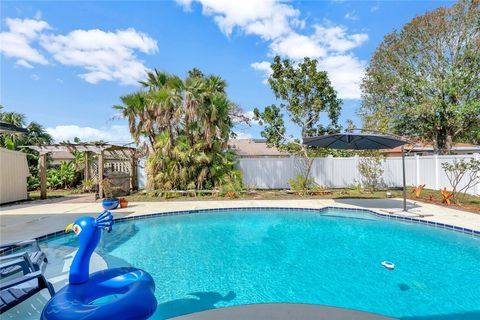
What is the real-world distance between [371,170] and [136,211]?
1164 centimetres

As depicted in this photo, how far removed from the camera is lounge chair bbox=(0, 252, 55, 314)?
109 inches

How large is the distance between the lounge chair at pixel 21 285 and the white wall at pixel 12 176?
10.2 m

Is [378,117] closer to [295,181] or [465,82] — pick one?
[465,82]

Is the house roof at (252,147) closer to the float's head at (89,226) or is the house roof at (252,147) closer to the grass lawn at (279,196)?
the grass lawn at (279,196)

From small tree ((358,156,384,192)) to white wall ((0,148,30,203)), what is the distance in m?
16.5

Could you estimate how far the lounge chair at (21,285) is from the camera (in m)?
2.78

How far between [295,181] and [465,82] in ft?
36.6

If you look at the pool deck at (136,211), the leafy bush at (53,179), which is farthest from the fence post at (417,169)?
the leafy bush at (53,179)

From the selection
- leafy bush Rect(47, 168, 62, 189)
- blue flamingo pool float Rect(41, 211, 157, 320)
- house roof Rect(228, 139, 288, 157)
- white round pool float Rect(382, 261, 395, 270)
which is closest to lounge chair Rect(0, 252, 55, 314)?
blue flamingo pool float Rect(41, 211, 157, 320)

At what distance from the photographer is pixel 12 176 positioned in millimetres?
11703

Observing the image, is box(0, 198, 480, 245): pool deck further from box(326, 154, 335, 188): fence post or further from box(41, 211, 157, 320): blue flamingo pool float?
box(41, 211, 157, 320): blue flamingo pool float

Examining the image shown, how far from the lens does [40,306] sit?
348cm

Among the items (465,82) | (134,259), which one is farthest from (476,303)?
(465,82)

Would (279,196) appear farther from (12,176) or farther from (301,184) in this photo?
(12,176)
